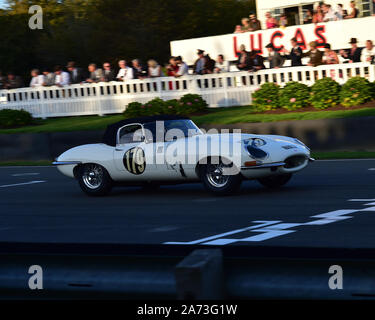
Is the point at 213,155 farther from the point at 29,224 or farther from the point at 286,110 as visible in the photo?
the point at 286,110

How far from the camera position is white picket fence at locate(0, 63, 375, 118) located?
75.0 ft

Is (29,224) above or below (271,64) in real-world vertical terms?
below

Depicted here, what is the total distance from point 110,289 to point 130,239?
13.3 ft

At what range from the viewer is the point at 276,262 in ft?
14.5

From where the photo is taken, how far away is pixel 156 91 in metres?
25.6

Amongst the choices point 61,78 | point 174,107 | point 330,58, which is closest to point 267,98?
point 330,58

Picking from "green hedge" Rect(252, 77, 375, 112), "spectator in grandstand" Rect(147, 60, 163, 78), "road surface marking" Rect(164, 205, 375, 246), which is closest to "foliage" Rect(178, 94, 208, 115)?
"spectator in grandstand" Rect(147, 60, 163, 78)

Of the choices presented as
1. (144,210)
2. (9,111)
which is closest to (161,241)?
(144,210)

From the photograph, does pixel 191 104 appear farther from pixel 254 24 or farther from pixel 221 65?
pixel 254 24

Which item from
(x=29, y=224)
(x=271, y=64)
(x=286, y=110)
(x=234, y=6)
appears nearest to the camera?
(x=29, y=224)

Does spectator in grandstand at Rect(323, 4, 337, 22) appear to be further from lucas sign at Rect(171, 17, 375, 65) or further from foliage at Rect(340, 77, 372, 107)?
foliage at Rect(340, 77, 372, 107)

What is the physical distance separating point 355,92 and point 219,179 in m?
9.82

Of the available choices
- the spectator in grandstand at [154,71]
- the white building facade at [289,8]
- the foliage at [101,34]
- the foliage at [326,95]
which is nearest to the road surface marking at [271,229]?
the foliage at [326,95]

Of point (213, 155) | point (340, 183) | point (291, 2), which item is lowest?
point (340, 183)
